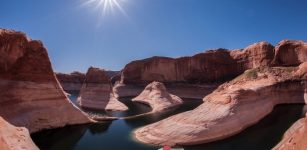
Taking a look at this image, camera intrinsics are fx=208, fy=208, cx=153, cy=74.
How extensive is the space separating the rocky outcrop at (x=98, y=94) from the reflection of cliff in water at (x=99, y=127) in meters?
12.4

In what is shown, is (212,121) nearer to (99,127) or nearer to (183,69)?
(99,127)

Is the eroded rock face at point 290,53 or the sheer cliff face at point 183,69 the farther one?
the sheer cliff face at point 183,69

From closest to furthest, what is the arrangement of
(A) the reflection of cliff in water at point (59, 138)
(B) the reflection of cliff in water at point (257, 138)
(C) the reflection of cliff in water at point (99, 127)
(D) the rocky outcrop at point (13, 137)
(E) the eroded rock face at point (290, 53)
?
(D) the rocky outcrop at point (13, 137)
(B) the reflection of cliff in water at point (257, 138)
(A) the reflection of cliff in water at point (59, 138)
(C) the reflection of cliff in water at point (99, 127)
(E) the eroded rock face at point (290, 53)

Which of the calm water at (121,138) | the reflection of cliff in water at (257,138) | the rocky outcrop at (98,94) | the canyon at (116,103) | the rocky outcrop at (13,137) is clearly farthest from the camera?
the rocky outcrop at (98,94)

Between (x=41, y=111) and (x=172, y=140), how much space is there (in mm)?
15503

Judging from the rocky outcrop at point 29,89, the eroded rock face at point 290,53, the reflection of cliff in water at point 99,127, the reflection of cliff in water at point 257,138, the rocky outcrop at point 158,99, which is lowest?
the reflection of cliff in water at point 99,127

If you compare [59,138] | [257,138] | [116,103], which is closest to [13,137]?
[59,138]

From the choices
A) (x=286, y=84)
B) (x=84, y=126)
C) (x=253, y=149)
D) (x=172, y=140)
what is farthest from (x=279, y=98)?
(x=84, y=126)

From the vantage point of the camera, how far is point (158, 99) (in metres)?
47.8

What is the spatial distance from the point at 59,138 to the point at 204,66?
59468 mm

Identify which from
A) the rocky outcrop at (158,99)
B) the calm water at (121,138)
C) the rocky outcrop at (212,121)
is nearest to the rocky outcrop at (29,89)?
the calm water at (121,138)

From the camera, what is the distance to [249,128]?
2245 centimetres

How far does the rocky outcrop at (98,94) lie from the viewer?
1717 inches

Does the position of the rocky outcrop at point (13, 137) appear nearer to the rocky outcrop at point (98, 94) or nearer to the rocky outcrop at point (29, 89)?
the rocky outcrop at point (29, 89)
